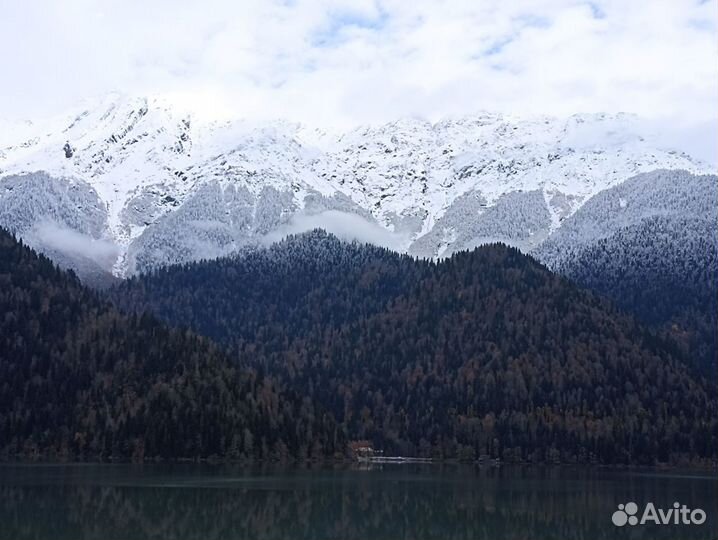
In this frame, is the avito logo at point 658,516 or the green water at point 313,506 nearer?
the green water at point 313,506

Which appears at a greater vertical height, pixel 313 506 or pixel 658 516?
pixel 313 506

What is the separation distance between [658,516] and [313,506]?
3380 centimetres

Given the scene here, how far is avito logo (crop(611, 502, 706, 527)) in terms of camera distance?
343 feet

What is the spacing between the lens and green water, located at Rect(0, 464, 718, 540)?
3553 inches

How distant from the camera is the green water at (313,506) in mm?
90250

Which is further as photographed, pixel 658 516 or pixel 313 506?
pixel 313 506

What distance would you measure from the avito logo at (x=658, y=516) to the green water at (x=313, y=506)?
1580 millimetres

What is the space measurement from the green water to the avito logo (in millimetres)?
1580

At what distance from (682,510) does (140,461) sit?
11001cm

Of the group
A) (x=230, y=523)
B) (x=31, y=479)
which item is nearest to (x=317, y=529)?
(x=230, y=523)

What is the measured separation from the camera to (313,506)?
355 ft

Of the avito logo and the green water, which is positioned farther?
the avito logo

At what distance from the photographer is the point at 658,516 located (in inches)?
4257

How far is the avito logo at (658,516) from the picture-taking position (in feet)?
343
